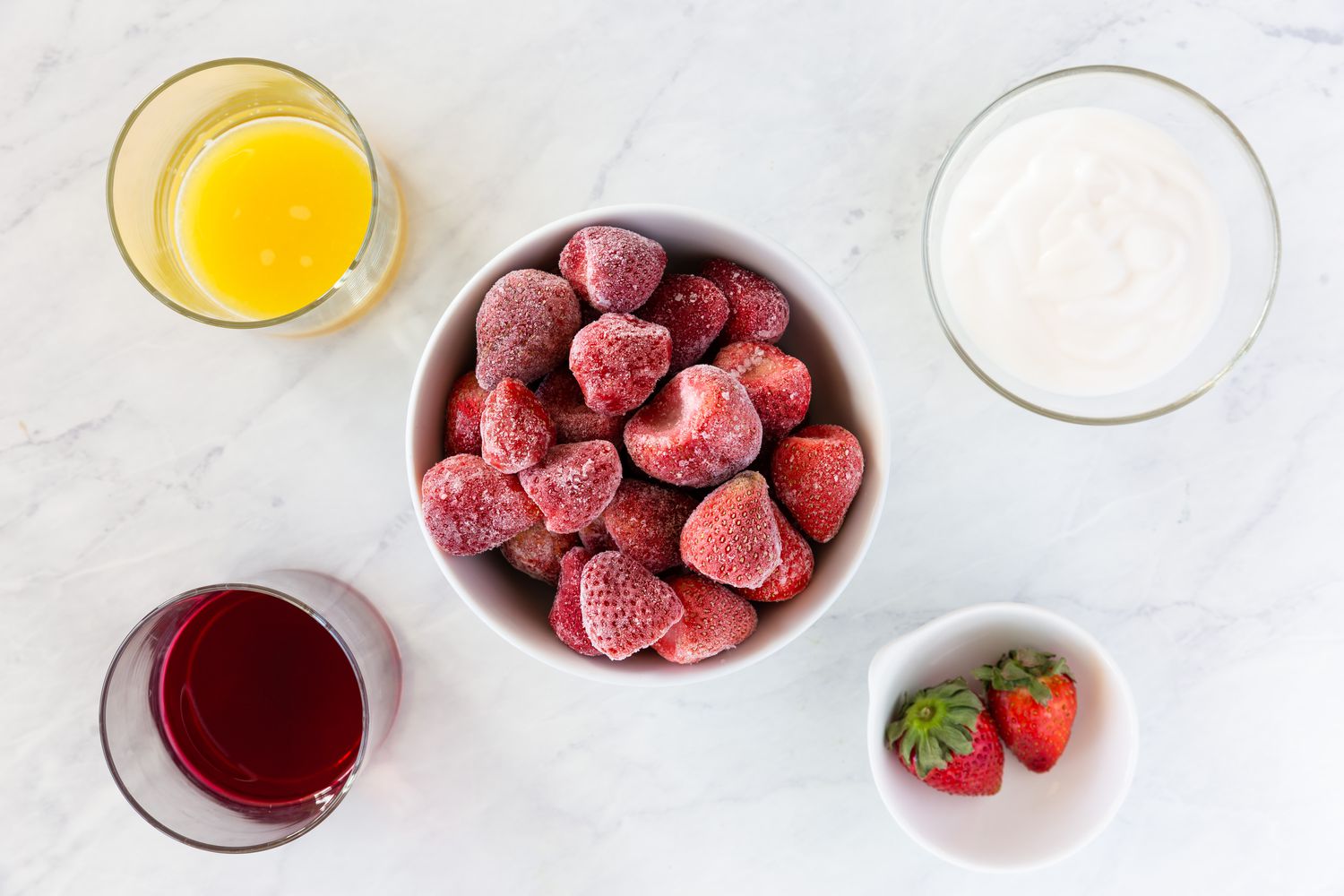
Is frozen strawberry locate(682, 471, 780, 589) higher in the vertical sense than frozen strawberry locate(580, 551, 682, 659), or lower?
higher

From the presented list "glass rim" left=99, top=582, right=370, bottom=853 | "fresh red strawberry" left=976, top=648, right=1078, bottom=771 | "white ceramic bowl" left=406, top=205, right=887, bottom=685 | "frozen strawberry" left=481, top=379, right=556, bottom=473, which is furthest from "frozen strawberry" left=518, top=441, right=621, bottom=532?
"fresh red strawberry" left=976, top=648, right=1078, bottom=771

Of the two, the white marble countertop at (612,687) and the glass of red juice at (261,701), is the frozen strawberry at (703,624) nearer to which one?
the white marble countertop at (612,687)

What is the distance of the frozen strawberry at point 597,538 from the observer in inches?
38.0

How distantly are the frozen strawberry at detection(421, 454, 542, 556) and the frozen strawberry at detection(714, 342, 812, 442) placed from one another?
0.25 metres

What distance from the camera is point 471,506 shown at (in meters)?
0.91

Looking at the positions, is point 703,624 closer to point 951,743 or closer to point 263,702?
point 951,743

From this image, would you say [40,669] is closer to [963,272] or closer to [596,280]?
[596,280]

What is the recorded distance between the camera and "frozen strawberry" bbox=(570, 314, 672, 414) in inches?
34.8

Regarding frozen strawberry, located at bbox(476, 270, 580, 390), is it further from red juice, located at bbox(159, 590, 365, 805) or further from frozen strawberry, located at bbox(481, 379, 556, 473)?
red juice, located at bbox(159, 590, 365, 805)

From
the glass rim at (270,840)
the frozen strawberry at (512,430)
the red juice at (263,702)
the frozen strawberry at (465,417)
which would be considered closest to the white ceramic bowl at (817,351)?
the frozen strawberry at (465,417)

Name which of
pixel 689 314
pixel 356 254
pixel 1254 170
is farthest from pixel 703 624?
pixel 1254 170

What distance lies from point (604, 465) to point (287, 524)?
58cm

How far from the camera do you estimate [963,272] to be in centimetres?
117

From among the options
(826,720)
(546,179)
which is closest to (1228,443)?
(826,720)
